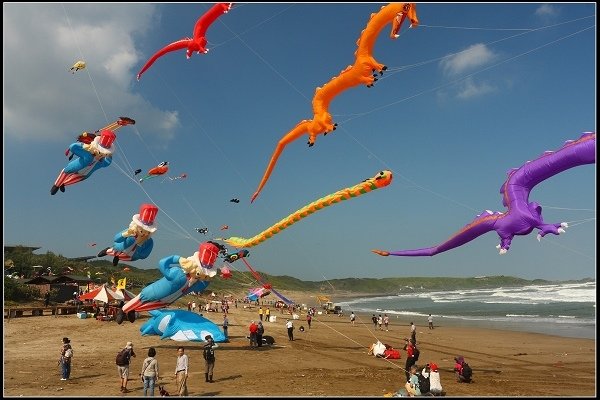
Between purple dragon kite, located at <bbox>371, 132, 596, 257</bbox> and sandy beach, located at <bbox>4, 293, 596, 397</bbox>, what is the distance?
5.17m

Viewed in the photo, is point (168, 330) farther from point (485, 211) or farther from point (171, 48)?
A: point (485, 211)

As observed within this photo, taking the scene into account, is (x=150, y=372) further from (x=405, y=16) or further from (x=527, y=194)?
(x=405, y=16)

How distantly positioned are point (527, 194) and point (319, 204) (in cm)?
605

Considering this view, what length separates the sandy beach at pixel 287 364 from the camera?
40.3 feet

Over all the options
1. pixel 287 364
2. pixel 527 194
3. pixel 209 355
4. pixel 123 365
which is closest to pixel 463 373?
pixel 287 364

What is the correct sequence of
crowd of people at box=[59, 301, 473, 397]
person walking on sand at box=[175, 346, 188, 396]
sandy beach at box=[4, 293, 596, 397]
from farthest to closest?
sandy beach at box=[4, 293, 596, 397] → person walking on sand at box=[175, 346, 188, 396] → crowd of people at box=[59, 301, 473, 397]

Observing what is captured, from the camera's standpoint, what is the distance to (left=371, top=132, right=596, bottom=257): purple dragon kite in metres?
9.20

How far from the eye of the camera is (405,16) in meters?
11.2

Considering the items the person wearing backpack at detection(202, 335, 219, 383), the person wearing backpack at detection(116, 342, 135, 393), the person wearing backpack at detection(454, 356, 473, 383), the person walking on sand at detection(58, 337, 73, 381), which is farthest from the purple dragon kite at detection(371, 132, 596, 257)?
the person walking on sand at detection(58, 337, 73, 381)

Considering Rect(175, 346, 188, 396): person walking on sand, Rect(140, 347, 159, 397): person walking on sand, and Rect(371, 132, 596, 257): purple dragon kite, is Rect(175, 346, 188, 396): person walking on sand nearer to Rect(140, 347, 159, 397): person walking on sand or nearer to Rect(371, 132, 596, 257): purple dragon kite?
Rect(140, 347, 159, 397): person walking on sand

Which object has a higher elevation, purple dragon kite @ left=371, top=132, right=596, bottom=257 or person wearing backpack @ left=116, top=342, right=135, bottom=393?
purple dragon kite @ left=371, top=132, right=596, bottom=257

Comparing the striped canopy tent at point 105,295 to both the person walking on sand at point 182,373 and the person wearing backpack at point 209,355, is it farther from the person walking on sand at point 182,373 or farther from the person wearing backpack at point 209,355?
the person walking on sand at point 182,373

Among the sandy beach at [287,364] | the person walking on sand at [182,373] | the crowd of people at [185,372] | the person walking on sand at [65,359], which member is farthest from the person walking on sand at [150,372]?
the person walking on sand at [65,359]

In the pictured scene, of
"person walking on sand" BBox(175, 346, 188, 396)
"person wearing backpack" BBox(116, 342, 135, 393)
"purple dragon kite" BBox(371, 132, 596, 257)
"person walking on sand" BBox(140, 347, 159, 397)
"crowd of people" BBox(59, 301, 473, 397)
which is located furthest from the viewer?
"person wearing backpack" BBox(116, 342, 135, 393)
